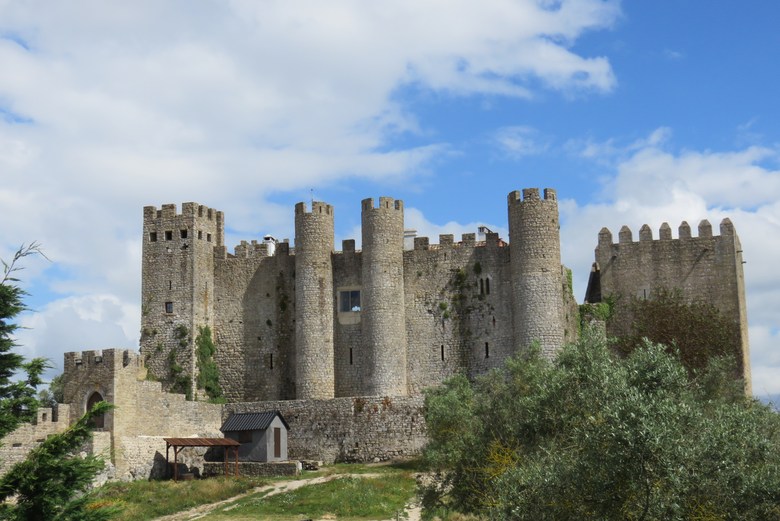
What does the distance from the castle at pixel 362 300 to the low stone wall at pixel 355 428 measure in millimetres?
104

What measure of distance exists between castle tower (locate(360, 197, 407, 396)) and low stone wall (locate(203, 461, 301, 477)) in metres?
7.76

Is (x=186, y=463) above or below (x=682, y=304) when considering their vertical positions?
below

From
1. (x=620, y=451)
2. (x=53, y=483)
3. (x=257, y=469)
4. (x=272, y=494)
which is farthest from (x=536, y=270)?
(x=53, y=483)

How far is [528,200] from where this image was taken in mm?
51188

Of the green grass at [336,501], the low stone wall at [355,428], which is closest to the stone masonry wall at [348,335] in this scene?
the low stone wall at [355,428]

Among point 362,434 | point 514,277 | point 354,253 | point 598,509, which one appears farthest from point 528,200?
point 598,509

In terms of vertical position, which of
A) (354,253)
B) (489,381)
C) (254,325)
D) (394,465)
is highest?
(354,253)

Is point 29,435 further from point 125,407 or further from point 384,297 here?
point 384,297

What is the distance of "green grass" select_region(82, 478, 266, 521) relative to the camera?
127 ft

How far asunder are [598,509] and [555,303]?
102 feet

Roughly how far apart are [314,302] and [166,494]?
15.3 m

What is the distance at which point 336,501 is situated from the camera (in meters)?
39.1

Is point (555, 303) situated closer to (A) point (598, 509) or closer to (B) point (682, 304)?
(B) point (682, 304)

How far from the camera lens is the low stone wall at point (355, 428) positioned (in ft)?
156
